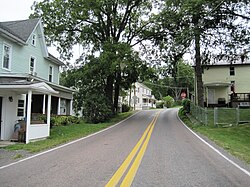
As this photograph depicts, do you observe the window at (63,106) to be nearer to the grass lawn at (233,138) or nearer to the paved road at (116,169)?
→ the grass lawn at (233,138)

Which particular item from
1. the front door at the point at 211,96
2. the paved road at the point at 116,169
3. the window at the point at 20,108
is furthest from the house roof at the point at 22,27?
the front door at the point at 211,96

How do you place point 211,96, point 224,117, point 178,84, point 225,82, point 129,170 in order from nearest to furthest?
point 129,170 < point 224,117 < point 225,82 < point 211,96 < point 178,84

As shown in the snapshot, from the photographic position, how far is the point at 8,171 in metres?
7.00

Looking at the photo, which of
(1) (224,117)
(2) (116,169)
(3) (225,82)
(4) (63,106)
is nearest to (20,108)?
(4) (63,106)

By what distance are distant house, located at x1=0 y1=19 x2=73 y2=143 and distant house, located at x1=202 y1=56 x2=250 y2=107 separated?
2047 cm

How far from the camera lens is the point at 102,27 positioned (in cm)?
3102

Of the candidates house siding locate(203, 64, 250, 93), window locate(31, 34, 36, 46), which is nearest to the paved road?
window locate(31, 34, 36, 46)

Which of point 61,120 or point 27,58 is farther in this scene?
point 61,120

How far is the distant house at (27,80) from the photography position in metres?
13.7

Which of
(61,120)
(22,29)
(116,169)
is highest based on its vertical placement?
(22,29)

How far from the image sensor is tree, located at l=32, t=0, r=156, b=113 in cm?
2555

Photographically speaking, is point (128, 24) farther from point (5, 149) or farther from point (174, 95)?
point (174, 95)

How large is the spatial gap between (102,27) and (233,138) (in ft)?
68.9

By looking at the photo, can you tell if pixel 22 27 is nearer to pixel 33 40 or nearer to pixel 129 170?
pixel 33 40
